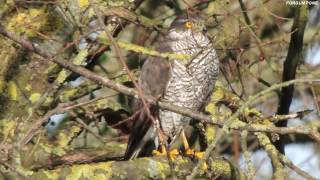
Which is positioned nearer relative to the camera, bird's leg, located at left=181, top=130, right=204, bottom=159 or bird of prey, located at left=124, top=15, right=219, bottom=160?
bird's leg, located at left=181, top=130, right=204, bottom=159

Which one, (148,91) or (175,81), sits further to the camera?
(175,81)

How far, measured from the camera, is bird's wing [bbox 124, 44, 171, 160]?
5969 mm

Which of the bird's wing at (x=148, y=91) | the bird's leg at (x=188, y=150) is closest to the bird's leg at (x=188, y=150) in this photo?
the bird's leg at (x=188, y=150)

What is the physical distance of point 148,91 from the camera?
6051mm

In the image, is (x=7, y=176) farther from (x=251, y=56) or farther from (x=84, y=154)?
(x=251, y=56)

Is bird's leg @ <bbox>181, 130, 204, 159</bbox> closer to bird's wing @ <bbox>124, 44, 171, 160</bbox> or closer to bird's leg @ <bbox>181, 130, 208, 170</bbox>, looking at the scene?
bird's leg @ <bbox>181, 130, 208, 170</bbox>

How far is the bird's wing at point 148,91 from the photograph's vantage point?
235 inches

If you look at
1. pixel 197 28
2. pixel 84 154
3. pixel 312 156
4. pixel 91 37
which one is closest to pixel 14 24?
pixel 91 37

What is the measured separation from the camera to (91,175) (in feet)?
14.9

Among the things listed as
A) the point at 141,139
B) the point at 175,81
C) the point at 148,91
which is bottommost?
the point at 141,139

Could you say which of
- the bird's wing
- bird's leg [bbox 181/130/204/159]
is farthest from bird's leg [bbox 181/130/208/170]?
the bird's wing

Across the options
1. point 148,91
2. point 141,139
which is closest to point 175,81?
point 148,91

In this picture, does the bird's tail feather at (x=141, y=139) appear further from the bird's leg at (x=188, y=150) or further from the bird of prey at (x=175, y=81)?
A: the bird's leg at (x=188, y=150)

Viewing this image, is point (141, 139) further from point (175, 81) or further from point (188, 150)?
point (175, 81)
